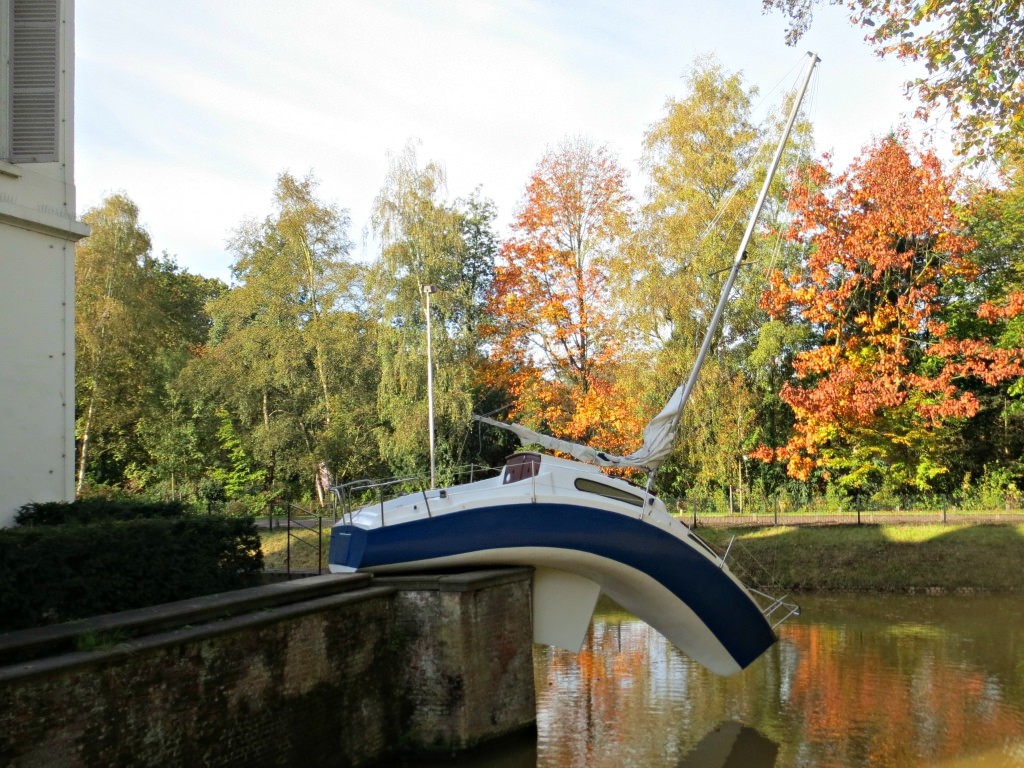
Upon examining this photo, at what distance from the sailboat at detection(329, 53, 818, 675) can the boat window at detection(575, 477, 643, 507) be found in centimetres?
1

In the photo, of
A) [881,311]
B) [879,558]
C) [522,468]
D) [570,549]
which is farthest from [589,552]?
[881,311]

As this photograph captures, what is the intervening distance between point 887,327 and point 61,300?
80.1 feet

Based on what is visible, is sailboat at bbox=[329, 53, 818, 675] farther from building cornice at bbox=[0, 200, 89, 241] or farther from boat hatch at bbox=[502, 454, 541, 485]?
building cornice at bbox=[0, 200, 89, 241]

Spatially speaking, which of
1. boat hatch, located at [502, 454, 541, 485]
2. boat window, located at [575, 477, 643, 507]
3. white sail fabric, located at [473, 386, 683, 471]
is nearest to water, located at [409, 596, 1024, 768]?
boat window, located at [575, 477, 643, 507]

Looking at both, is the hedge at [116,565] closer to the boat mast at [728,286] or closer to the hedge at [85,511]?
the hedge at [85,511]

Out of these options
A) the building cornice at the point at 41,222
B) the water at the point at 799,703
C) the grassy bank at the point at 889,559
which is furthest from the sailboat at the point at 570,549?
the grassy bank at the point at 889,559

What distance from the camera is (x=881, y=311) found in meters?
29.0

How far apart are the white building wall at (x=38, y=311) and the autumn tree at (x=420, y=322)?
1886 cm

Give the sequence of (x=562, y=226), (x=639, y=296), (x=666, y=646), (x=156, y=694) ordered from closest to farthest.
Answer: (x=156, y=694) < (x=666, y=646) < (x=639, y=296) < (x=562, y=226)

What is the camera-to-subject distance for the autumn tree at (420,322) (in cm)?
3108

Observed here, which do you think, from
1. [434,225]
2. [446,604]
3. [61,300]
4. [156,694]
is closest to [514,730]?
[446,604]

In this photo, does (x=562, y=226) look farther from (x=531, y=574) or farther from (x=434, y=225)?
(x=531, y=574)

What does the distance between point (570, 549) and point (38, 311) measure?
23.0ft

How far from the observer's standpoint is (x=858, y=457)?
30.3m
